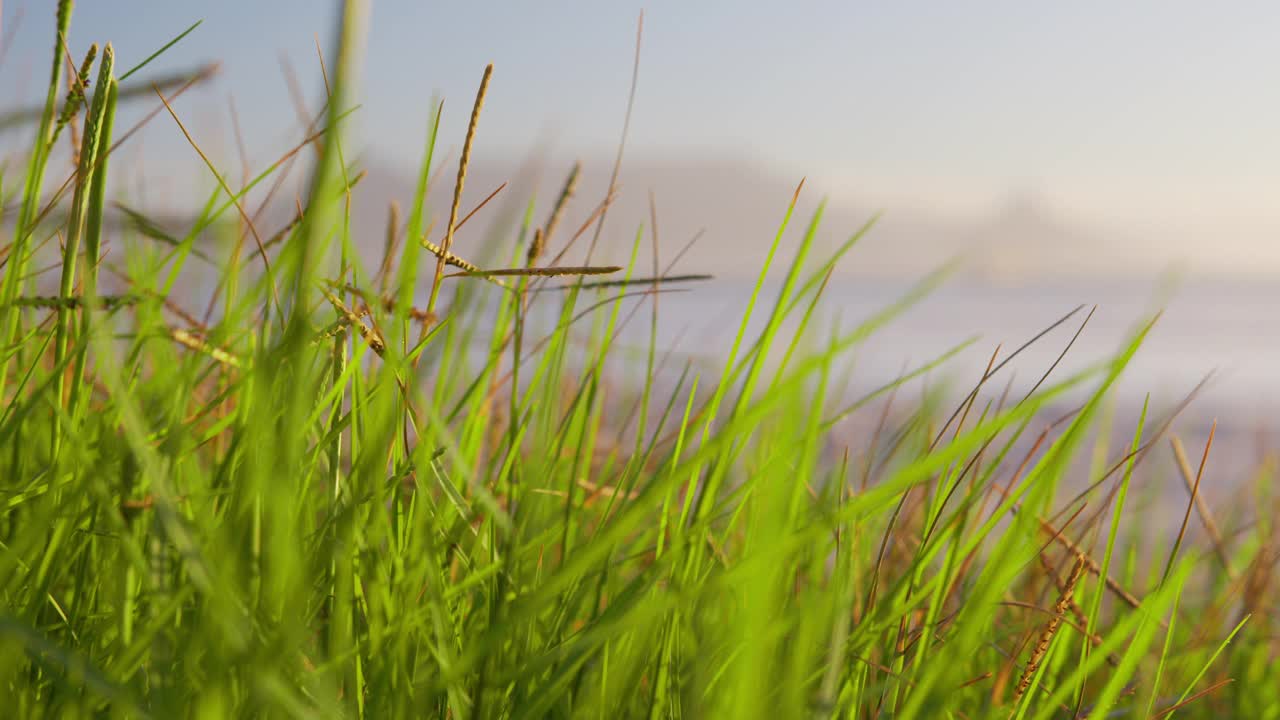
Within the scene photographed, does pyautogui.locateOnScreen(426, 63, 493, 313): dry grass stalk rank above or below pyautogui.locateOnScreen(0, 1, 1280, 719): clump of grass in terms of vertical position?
above

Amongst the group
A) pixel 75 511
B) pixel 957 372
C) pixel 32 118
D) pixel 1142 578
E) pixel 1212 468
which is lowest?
pixel 1212 468

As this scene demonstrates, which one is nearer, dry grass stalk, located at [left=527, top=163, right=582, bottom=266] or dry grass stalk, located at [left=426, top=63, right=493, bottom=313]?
dry grass stalk, located at [left=426, top=63, right=493, bottom=313]

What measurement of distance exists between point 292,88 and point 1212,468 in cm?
540

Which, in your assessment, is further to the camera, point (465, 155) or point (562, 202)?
point (562, 202)

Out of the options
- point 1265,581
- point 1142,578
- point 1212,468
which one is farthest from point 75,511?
point 1212,468

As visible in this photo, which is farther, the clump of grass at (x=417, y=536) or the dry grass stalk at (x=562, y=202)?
the dry grass stalk at (x=562, y=202)

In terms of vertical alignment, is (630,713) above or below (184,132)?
below

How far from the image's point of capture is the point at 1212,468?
500 cm

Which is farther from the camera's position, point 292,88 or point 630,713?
point 292,88

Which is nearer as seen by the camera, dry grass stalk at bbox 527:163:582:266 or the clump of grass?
the clump of grass

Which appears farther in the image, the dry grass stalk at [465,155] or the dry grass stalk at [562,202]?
the dry grass stalk at [562,202]

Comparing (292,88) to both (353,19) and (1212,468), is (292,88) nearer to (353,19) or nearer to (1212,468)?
(353,19)

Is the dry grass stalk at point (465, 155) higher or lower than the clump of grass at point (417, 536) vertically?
higher

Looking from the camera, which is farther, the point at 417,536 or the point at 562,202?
the point at 562,202
